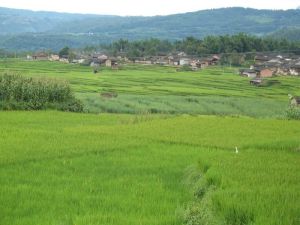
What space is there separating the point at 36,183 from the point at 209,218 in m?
3.46

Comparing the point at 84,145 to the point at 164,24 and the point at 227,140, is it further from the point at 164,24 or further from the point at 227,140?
the point at 164,24

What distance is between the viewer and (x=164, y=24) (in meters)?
185

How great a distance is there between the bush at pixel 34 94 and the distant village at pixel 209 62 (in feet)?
102

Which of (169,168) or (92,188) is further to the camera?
(169,168)

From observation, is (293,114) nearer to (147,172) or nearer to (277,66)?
(147,172)

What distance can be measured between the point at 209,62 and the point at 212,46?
7.78 m

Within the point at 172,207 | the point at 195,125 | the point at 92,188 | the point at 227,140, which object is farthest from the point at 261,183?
the point at 195,125

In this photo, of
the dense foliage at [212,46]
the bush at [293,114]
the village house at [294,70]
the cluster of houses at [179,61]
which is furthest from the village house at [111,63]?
the bush at [293,114]

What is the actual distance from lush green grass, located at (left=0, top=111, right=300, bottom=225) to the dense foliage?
186 feet

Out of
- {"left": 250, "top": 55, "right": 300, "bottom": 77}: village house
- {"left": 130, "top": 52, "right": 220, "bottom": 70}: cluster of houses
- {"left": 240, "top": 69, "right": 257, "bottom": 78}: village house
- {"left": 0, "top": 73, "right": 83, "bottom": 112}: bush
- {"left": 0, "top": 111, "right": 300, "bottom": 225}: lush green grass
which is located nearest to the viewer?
{"left": 0, "top": 111, "right": 300, "bottom": 225}: lush green grass

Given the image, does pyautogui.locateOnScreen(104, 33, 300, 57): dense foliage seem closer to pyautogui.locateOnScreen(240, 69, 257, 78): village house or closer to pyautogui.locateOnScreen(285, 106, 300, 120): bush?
pyautogui.locateOnScreen(240, 69, 257, 78): village house

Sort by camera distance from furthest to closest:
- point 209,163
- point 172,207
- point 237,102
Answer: point 237,102 → point 209,163 → point 172,207

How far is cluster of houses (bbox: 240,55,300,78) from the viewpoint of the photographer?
53463 millimetres

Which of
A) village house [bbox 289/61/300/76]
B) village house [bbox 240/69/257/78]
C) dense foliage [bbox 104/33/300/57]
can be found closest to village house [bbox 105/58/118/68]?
dense foliage [bbox 104/33/300/57]
